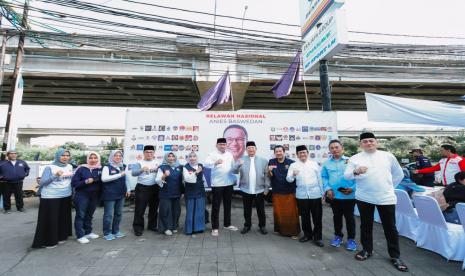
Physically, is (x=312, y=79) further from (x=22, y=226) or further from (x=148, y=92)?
(x=22, y=226)

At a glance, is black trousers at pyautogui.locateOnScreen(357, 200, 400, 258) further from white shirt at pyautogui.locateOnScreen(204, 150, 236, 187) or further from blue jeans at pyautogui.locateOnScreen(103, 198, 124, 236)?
blue jeans at pyautogui.locateOnScreen(103, 198, 124, 236)

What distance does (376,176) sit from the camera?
3314 millimetres

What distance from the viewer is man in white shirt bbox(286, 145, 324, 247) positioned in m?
4.01

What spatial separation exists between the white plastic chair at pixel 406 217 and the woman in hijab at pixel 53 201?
5934 millimetres

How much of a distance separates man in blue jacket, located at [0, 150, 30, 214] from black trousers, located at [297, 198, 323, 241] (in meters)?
7.73

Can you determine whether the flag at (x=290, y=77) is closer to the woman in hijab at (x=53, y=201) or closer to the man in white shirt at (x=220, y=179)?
→ the man in white shirt at (x=220, y=179)

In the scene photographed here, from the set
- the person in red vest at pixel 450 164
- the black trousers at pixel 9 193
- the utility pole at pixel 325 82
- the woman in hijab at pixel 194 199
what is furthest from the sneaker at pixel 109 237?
the person in red vest at pixel 450 164

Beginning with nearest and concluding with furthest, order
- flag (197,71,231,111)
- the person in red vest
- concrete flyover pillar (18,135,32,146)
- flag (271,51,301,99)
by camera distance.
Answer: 1. the person in red vest
2. flag (271,51,301,99)
3. flag (197,71,231,111)
4. concrete flyover pillar (18,135,32,146)

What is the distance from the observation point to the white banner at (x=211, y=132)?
22.0 feet

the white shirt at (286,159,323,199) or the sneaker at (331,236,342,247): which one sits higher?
the white shirt at (286,159,323,199)

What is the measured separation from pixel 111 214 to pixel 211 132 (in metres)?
3.28

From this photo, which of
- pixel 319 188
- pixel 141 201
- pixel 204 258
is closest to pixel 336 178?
pixel 319 188

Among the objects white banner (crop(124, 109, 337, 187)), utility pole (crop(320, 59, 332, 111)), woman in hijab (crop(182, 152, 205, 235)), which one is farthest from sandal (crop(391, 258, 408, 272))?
utility pole (crop(320, 59, 332, 111))

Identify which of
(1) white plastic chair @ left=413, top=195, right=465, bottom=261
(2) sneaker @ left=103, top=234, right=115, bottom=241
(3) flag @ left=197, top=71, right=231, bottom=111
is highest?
(3) flag @ left=197, top=71, right=231, bottom=111
